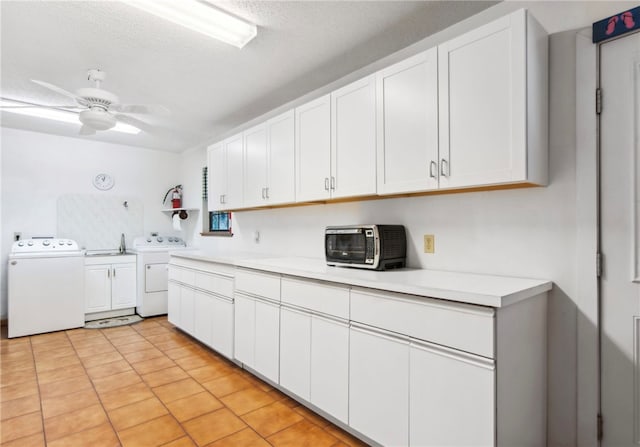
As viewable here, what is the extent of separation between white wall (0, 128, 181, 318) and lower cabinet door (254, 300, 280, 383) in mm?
3846

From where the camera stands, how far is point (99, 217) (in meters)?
5.24

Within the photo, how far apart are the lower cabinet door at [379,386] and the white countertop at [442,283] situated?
10.8 inches

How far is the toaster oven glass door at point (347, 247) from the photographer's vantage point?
7.55ft

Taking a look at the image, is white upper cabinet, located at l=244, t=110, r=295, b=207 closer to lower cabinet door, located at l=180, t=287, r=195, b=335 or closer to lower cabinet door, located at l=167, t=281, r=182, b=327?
lower cabinet door, located at l=180, t=287, r=195, b=335

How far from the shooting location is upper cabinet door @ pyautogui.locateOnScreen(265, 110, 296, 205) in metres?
2.98

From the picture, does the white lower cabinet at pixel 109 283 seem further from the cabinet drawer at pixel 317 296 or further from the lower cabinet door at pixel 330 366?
the lower cabinet door at pixel 330 366

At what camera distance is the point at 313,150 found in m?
2.76

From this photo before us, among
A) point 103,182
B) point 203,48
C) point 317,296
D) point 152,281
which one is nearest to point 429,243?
point 317,296

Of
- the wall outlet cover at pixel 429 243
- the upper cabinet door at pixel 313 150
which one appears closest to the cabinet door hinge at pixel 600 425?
the wall outlet cover at pixel 429 243

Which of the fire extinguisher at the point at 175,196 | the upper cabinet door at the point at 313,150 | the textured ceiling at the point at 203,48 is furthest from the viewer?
the fire extinguisher at the point at 175,196

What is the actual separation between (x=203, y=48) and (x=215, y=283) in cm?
200

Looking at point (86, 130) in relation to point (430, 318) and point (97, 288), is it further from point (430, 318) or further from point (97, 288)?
point (430, 318)

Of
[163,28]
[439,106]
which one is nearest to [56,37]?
[163,28]

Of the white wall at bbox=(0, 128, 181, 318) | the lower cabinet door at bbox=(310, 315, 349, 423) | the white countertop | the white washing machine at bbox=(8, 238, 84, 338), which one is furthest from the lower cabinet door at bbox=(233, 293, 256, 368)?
the white wall at bbox=(0, 128, 181, 318)
